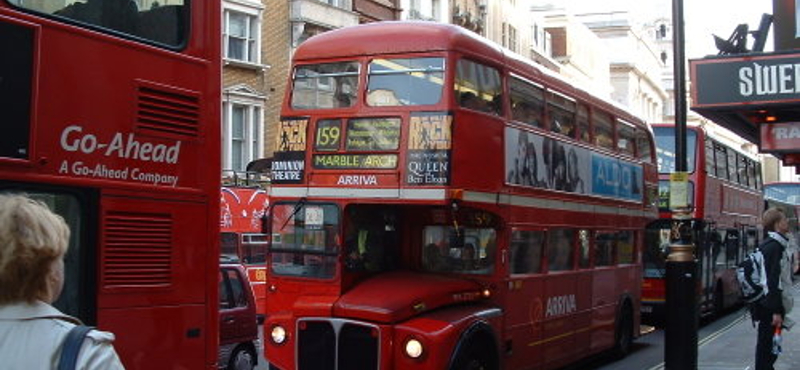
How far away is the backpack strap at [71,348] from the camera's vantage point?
259 cm

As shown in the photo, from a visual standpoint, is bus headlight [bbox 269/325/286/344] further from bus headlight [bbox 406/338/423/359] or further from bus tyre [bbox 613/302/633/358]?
bus tyre [bbox 613/302/633/358]

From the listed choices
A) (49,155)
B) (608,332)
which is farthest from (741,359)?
(49,155)

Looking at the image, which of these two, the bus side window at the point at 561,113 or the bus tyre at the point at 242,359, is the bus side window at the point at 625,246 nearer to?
the bus side window at the point at 561,113

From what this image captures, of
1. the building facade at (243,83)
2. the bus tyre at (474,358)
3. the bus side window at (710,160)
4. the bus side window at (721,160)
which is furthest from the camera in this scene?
the building facade at (243,83)

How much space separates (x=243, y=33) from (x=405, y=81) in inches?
721

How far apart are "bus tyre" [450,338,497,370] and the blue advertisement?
4144mm

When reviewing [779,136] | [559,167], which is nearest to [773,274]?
[779,136]

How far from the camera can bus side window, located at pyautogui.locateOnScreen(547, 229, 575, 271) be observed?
11539mm

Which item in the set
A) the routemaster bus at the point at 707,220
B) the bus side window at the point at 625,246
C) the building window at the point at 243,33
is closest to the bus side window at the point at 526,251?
the bus side window at the point at 625,246

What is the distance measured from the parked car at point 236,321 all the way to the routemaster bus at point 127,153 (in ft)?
19.3

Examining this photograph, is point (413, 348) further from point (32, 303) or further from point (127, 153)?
point (32, 303)

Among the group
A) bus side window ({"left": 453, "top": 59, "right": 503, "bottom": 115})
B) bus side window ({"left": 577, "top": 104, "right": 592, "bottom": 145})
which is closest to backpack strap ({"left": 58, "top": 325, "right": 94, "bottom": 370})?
bus side window ({"left": 453, "top": 59, "right": 503, "bottom": 115})

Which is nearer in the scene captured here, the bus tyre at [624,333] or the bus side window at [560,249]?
the bus side window at [560,249]

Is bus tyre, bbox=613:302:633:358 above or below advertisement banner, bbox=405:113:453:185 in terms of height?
below
